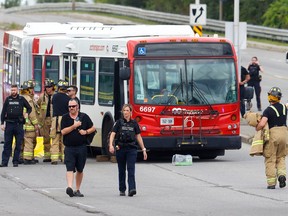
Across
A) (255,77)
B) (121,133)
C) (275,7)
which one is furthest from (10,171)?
(275,7)

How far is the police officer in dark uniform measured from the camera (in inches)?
896

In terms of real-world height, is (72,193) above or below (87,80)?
below

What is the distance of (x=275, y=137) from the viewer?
18.8 meters

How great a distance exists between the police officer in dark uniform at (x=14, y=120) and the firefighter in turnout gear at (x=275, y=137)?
605 cm

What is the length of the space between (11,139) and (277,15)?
55.2 m

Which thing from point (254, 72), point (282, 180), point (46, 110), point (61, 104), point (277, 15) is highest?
point (277, 15)

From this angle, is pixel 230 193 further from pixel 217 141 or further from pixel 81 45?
pixel 81 45

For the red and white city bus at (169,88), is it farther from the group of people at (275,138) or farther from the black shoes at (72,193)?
the black shoes at (72,193)

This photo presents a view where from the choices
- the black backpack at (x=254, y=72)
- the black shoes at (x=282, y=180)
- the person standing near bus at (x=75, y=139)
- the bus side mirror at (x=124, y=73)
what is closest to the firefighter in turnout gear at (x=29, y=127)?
the bus side mirror at (x=124, y=73)

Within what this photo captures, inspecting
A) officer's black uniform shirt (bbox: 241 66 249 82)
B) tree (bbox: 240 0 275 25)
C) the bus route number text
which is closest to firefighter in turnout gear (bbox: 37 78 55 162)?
the bus route number text

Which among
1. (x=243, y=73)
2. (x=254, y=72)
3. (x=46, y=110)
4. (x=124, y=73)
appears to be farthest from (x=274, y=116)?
(x=254, y=72)

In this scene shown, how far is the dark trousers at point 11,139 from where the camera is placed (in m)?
22.9

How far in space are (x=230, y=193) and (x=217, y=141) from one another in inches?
212

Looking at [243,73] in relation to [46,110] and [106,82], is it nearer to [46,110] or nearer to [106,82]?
[106,82]
